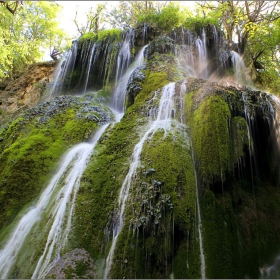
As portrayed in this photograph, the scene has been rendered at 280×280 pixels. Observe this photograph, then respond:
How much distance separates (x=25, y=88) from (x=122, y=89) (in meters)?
8.46

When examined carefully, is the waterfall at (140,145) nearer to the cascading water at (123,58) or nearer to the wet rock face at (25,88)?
the cascading water at (123,58)

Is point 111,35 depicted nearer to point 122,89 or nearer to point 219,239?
point 122,89

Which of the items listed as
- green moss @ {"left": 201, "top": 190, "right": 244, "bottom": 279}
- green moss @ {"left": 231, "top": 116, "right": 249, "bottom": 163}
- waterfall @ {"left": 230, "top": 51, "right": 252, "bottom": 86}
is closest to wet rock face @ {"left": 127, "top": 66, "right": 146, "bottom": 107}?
green moss @ {"left": 231, "top": 116, "right": 249, "bottom": 163}

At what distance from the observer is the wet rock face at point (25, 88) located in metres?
16.3

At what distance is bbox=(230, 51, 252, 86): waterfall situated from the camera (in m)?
13.8

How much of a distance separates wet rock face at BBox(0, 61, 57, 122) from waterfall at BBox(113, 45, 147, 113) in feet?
18.8

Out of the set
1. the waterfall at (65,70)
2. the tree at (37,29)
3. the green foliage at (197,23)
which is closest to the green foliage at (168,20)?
the green foliage at (197,23)

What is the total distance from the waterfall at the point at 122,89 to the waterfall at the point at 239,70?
5.12 metres

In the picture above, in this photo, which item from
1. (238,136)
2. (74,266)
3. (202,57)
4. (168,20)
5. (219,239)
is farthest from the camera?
(168,20)

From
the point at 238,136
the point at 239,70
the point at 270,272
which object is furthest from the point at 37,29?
the point at 270,272

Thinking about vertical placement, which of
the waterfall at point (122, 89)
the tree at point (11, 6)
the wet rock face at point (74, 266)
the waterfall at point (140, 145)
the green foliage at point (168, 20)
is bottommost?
the wet rock face at point (74, 266)

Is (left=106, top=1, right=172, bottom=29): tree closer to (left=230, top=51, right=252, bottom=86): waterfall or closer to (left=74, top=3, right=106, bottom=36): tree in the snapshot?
(left=74, top=3, right=106, bottom=36): tree

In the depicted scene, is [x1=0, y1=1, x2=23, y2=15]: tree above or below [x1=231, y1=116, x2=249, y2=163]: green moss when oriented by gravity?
above

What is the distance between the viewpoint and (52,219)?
5535 millimetres
